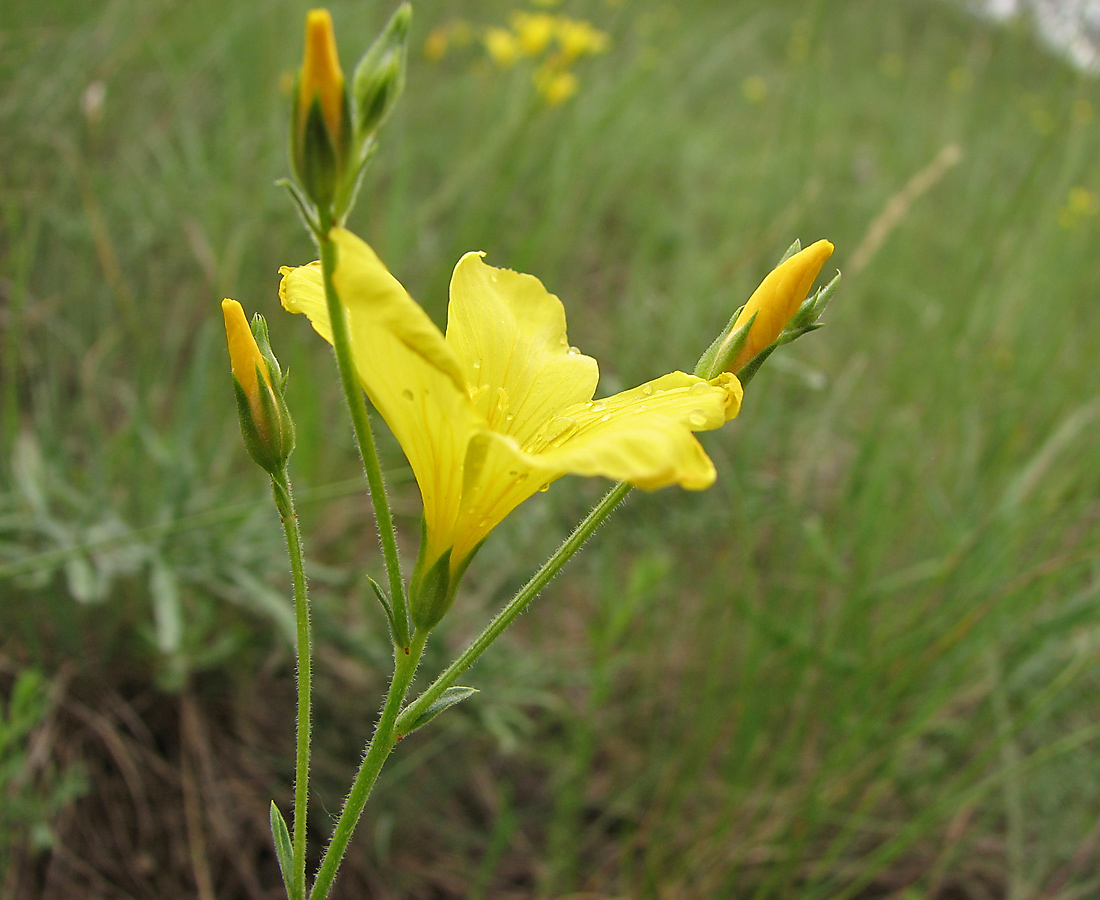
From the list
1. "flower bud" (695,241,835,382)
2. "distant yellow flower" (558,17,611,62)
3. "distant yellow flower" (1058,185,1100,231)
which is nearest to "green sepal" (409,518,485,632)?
"flower bud" (695,241,835,382)

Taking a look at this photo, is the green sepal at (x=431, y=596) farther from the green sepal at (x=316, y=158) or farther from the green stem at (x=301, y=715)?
the green sepal at (x=316, y=158)

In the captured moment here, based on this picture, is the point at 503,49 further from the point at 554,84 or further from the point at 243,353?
the point at 243,353

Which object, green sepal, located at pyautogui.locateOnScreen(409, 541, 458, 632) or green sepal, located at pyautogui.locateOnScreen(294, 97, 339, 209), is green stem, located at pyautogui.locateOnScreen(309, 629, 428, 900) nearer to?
green sepal, located at pyautogui.locateOnScreen(409, 541, 458, 632)

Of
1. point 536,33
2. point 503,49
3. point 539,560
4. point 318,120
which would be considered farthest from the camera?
point 503,49

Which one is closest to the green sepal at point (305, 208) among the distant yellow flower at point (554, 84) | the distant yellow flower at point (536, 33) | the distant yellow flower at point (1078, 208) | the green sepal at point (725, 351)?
the green sepal at point (725, 351)

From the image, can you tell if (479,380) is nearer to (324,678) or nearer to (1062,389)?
(324,678)

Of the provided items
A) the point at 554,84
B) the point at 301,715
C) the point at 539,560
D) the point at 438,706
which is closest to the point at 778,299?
the point at 438,706
